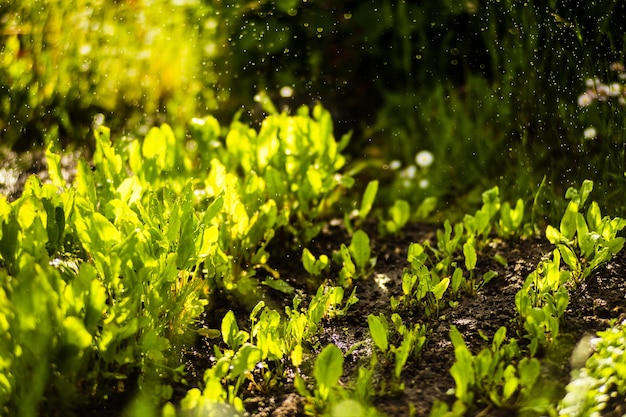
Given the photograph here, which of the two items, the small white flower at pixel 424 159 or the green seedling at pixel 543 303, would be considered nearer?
the green seedling at pixel 543 303

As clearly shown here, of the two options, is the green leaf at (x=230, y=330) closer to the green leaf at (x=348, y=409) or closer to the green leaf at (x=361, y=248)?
the green leaf at (x=348, y=409)

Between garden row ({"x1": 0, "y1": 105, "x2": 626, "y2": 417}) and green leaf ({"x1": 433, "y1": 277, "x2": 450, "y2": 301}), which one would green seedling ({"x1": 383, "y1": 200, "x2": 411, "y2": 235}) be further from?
green leaf ({"x1": 433, "y1": 277, "x2": 450, "y2": 301})

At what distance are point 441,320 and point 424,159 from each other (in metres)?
1.27

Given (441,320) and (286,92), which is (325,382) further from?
(286,92)

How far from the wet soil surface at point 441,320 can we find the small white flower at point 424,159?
0.73m

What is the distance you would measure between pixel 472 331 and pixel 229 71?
2.16 m

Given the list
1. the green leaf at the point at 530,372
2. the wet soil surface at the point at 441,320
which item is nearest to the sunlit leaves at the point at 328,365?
the wet soil surface at the point at 441,320

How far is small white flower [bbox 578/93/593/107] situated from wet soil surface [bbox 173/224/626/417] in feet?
1.80

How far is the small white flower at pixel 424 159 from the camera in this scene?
3.22m

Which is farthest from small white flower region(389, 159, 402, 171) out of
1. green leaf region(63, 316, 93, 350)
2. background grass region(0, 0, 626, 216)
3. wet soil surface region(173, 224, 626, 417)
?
green leaf region(63, 316, 93, 350)

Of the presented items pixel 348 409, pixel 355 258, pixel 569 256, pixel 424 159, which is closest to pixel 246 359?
pixel 348 409

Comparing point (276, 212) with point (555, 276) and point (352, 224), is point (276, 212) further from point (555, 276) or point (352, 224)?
point (555, 276)

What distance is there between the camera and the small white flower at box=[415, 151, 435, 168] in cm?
322

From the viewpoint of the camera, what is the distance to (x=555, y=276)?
6.50 ft
